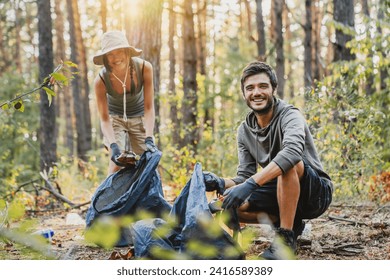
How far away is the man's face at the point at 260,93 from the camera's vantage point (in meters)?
2.90

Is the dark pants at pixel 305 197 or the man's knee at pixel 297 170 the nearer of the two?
the man's knee at pixel 297 170

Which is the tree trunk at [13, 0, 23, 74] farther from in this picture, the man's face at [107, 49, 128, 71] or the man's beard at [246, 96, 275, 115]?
the man's beard at [246, 96, 275, 115]

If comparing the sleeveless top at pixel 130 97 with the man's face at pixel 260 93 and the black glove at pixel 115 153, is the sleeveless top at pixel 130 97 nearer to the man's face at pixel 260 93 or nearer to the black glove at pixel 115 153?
the black glove at pixel 115 153

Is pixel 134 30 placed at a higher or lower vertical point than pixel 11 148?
higher

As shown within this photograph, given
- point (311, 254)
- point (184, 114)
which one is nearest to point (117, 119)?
point (311, 254)

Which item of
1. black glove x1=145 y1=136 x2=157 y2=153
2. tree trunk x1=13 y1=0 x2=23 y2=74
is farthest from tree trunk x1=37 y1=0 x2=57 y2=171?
tree trunk x1=13 y1=0 x2=23 y2=74

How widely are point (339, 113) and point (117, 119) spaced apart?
253cm

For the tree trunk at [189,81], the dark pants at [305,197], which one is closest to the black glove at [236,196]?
the dark pants at [305,197]

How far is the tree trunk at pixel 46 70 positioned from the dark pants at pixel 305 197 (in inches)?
220

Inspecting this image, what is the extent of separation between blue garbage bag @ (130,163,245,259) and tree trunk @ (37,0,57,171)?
5.61 metres

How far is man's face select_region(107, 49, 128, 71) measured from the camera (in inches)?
141

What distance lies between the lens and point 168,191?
6.14 m
